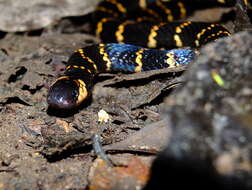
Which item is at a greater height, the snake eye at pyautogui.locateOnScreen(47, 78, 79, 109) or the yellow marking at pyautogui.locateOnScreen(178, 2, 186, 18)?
the yellow marking at pyautogui.locateOnScreen(178, 2, 186, 18)

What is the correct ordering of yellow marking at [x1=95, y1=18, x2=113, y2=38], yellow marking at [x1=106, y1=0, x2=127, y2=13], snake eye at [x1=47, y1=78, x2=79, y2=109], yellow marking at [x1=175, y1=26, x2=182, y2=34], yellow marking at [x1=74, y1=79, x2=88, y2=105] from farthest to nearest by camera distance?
yellow marking at [x1=106, y1=0, x2=127, y2=13]
yellow marking at [x1=95, y1=18, x2=113, y2=38]
yellow marking at [x1=175, y1=26, x2=182, y2=34]
yellow marking at [x1=74, y1=79, x2=88, y2=105]
snake eye at [x1=47, y1=78, x2=79, y2=109]

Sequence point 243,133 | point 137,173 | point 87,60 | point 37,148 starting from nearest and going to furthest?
point 243,133, point 137,173, point 37,148, point 87,60

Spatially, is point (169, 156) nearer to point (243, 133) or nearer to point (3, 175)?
point (243, 133)

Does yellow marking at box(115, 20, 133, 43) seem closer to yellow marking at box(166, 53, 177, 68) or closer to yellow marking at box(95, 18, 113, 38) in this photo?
yellow marking at box(95, 18, 113, 38)

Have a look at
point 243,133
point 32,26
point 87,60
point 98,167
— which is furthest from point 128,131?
point 32,26

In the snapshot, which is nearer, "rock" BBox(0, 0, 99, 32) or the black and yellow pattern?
the black and yellow pattern

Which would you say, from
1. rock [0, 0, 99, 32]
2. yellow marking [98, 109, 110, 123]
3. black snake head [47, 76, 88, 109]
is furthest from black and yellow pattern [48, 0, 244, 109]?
rock [0, 0, 99, 32]

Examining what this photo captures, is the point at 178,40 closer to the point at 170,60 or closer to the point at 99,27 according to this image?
the point at 170,60
